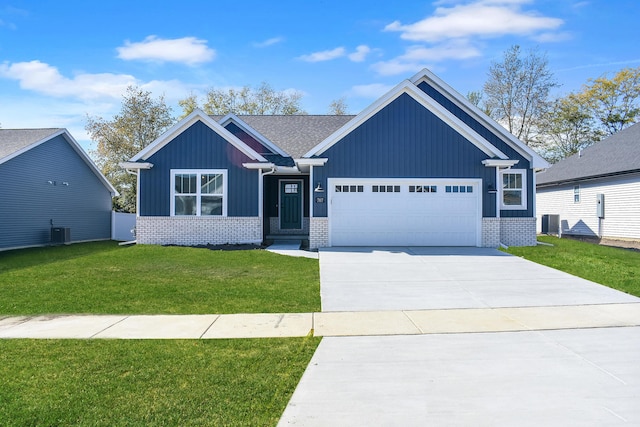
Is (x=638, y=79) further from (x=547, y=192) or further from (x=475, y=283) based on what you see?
(x=475, y=283)

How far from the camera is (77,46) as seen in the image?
48.2 feet

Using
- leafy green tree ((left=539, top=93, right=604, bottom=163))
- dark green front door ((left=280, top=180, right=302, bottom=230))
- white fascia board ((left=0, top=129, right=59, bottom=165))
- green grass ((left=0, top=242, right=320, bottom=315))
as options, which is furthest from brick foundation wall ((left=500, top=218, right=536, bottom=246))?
leafy green tree ((left=539, top=93, right=604, bottom=163))

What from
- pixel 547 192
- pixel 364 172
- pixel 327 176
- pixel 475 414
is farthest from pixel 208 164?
pixel 547 192

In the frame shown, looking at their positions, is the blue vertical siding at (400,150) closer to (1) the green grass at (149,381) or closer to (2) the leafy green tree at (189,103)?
(1) the green grass at (149,381)

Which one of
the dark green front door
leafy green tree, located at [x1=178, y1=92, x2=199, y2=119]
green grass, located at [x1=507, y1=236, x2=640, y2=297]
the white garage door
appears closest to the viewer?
green grass, located at [x1=507, y1=236, x2=640, y2=297]

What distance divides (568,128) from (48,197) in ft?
128

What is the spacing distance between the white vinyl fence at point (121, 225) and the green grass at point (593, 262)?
21161 mm

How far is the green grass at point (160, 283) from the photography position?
746cm

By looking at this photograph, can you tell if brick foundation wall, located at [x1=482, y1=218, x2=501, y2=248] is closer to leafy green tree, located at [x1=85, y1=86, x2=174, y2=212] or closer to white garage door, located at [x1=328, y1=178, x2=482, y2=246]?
white garage door, located at [x1=328, y1=178, x2=482, y2=246]

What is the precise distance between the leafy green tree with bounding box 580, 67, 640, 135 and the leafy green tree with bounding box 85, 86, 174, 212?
3660cm

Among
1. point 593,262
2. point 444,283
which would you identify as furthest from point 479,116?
point 444,283

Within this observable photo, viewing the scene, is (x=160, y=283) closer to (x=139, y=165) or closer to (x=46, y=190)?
(x=139, y=165)

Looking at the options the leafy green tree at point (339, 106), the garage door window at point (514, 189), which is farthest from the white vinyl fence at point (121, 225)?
the leafy green tree at point (339, 106)

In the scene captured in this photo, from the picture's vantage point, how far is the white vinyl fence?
25.0 m
